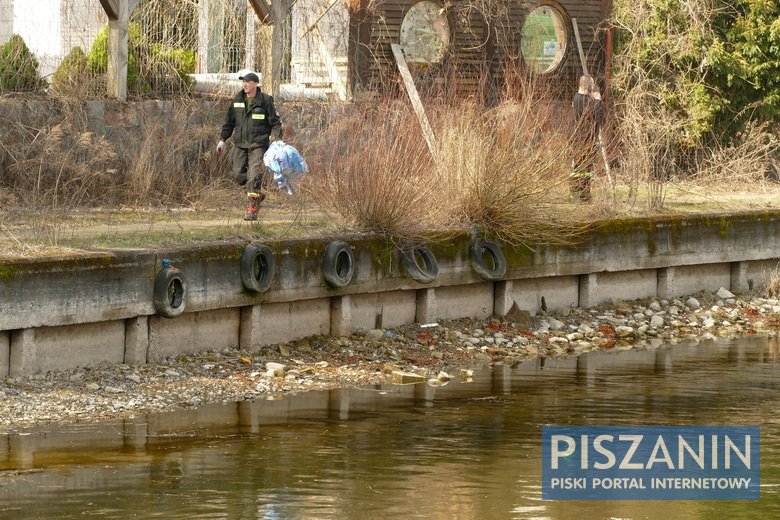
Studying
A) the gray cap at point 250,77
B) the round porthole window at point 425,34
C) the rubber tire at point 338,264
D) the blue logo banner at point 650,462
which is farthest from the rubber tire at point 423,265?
the round porthole window at point 425,34

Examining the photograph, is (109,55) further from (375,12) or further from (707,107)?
(707,107)

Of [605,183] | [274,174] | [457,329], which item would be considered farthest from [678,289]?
[274,174]

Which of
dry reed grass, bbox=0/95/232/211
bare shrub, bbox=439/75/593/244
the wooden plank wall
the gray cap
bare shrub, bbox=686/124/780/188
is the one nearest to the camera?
the gray cap

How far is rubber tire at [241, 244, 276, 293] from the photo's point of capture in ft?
44.3

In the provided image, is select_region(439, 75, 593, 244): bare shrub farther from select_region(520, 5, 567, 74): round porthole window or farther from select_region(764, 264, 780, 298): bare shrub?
select_region(520, 5, 567, 74): round porthole window

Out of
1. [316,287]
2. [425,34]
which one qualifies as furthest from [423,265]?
[425,34]

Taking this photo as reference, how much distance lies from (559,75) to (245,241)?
11.1 metres

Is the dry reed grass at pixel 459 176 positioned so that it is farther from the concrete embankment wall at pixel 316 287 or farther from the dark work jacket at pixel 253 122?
the dark work jacket at pixel 253 122

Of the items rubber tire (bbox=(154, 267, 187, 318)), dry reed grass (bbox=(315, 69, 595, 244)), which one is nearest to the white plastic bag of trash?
dry reed grass (bbox=(315, 69, 595, 244))

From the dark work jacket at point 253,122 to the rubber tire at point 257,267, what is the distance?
2.19 meters

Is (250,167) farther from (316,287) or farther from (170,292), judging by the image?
(170,292)

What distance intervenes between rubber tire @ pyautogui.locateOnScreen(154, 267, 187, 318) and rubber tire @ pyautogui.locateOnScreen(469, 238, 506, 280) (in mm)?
4026

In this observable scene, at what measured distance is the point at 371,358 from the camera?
14062 millimetres

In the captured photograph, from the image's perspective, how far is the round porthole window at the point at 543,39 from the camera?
24.3m
